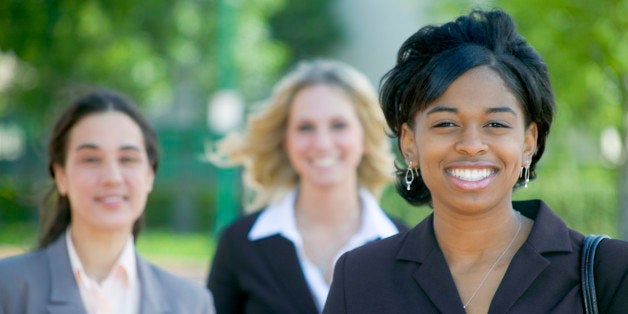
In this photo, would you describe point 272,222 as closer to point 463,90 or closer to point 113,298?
point 113,298

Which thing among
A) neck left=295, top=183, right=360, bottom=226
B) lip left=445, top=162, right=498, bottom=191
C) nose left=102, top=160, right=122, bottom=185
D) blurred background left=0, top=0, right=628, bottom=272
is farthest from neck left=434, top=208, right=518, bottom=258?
neck left=295, top=183, right=360, bottom=226

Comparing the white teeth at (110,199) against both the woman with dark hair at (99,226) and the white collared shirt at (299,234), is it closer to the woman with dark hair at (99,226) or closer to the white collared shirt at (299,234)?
the woman with dark hair at (99,226)

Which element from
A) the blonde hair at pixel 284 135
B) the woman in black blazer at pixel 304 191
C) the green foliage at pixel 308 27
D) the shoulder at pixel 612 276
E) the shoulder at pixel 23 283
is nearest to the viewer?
the shoulder at pixel 612 276

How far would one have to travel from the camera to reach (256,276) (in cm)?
541

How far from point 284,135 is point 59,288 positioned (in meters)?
2.23

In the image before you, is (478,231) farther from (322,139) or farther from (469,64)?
(322,139)

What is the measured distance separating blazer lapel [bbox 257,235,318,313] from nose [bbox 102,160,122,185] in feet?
3.76

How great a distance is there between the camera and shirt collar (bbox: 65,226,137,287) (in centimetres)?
453

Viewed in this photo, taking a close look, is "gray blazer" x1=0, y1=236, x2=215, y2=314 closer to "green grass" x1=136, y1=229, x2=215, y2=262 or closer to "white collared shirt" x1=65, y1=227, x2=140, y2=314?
"white collared shirt" x1=65, y1=227, x2=140, y2=314

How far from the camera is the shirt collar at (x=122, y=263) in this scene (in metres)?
4.53

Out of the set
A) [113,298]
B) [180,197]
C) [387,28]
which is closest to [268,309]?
[113,298]

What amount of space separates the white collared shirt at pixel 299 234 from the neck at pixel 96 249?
1.10 m

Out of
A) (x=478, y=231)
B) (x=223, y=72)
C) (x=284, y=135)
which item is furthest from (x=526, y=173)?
(x=223, y=72)

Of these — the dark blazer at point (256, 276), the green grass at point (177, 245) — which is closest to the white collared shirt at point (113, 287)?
the dark blazer at point (256, 276)
